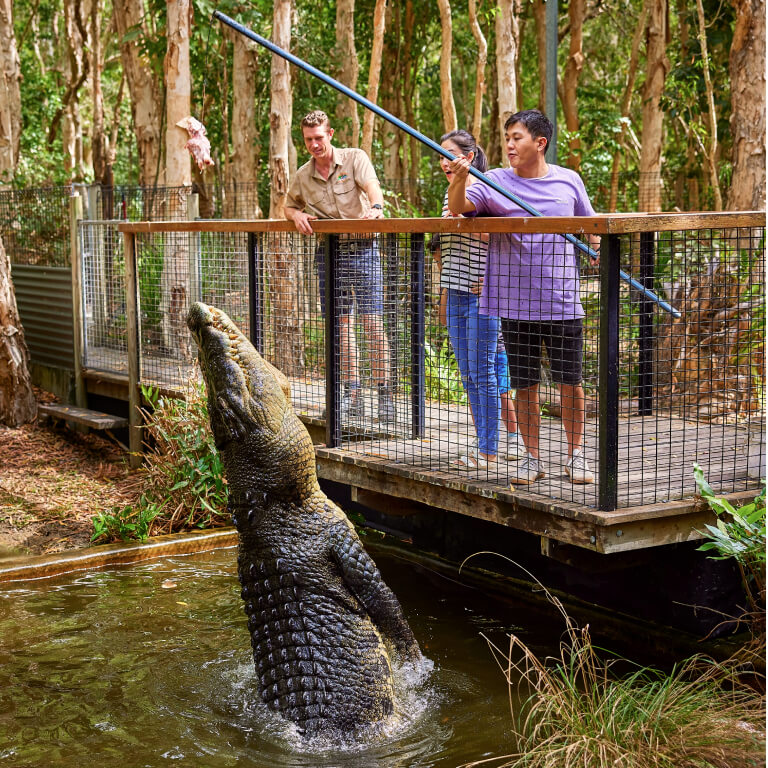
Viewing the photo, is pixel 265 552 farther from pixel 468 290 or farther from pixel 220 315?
pixel 468 290

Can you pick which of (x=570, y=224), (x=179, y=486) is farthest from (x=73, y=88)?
(x=570, y=224)

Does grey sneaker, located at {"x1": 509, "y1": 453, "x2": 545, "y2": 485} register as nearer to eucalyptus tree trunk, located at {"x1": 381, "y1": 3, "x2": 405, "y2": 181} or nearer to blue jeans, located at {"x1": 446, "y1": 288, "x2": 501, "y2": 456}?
blue jeans, located at {"x1": 446, "y1": 288, "x2": 501, "y2": 456}

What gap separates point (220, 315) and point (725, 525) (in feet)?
8.03

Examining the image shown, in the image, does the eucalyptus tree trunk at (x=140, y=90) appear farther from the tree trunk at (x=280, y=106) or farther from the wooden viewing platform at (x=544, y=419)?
the wooden viewing platform at (x=544, y=419)

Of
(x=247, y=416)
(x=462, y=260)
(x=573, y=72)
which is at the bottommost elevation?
(x=247, y=416)

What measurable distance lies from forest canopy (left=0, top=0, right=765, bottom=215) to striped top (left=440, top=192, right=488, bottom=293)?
15.7ft

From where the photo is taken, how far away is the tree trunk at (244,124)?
14281 millimetres

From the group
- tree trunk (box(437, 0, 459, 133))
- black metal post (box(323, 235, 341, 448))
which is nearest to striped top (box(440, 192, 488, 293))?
black metal post (box(323, 235, 341, 448))

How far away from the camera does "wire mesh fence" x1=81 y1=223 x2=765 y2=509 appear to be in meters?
4.85

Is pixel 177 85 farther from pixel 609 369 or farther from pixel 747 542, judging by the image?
pixel 747 542

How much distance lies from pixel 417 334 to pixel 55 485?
3.84 metres

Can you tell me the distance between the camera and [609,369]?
442 cm

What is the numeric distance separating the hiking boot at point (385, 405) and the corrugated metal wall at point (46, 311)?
5.16 m

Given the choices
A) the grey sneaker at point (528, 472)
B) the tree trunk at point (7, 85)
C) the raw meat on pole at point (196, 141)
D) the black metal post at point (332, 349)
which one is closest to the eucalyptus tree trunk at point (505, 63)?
the raw meat on pole at point (196, 141)
